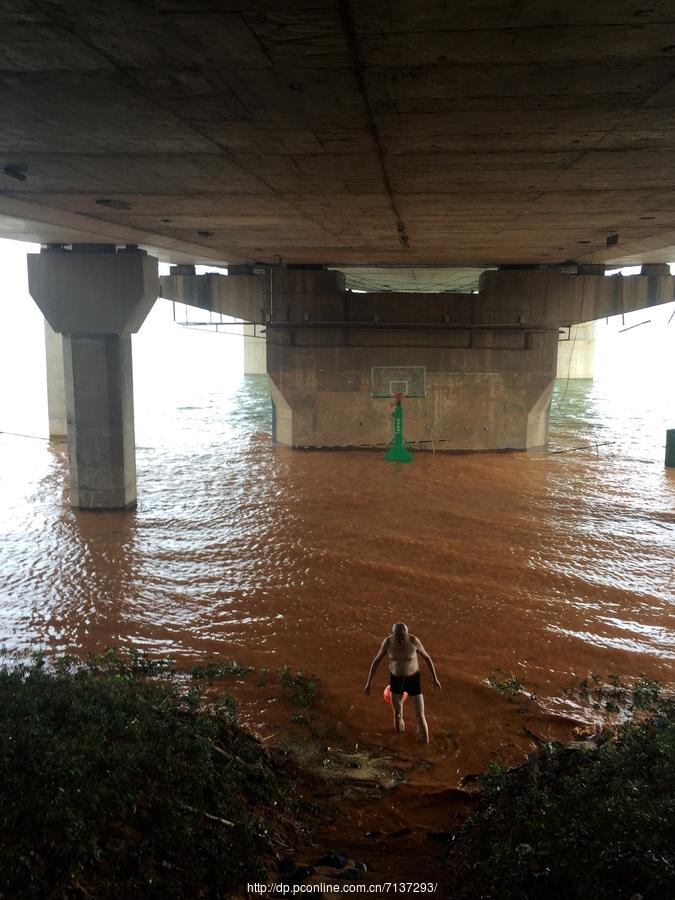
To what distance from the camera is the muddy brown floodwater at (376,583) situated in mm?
8453

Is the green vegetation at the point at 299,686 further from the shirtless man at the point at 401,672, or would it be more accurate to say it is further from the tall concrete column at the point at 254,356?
the tall concrete column at the point at 254,356

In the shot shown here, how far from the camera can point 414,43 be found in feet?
15.1

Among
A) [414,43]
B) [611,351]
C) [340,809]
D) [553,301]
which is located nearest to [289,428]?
[553,301]

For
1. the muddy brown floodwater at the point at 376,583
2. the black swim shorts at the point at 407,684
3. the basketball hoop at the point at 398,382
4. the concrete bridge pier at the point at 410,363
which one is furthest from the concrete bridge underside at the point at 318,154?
the black swim shorts at the point at 407,684

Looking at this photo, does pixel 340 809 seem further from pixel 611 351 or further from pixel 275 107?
pixel 611 351

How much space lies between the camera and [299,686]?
9117mm

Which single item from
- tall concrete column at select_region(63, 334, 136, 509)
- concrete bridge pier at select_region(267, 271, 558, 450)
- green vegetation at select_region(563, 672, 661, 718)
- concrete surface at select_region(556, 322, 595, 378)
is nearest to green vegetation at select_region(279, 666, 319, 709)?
green vegetation at select_region(563, 672, 661, 718)

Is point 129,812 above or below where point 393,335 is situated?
below

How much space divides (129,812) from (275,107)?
5.85 metres

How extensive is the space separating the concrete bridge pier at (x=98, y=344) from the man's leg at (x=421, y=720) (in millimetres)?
11668

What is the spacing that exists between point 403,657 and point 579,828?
340 cm

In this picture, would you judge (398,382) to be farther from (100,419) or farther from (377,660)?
(377,660)

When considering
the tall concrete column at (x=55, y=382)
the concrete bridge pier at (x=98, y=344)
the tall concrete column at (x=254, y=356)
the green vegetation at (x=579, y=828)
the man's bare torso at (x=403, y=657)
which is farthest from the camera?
the tall concrete column at (x=254, y=356)

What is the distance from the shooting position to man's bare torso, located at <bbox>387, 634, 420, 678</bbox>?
26.4 ft
